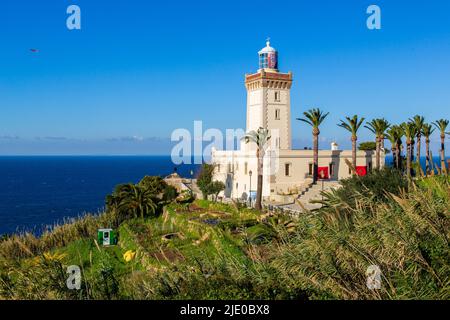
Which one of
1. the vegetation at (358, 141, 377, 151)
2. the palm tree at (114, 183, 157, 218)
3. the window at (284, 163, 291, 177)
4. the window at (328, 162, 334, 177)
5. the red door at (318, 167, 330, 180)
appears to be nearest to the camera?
the palm tree at (114, 183, 157, 218)

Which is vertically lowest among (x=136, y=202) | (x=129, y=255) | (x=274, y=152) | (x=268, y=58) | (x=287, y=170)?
(x=129, y=255)

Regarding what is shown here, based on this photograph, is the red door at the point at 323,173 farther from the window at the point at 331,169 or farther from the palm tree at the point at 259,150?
the palm tree at the point at 259,150

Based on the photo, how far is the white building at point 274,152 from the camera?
37031 millimetres

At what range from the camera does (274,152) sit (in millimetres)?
36531

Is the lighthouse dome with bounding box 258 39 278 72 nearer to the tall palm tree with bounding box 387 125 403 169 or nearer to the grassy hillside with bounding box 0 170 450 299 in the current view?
the tall palm tree with bounding box 387 125 403 169

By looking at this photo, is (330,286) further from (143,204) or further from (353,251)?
(143,204)

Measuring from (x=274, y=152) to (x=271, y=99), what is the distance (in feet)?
18.0

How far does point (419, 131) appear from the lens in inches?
1547

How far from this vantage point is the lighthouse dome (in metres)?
39.6

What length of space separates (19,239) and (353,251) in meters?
27.9

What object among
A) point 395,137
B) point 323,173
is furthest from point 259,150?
point 395,137

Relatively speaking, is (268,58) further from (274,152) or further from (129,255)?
(129,255)

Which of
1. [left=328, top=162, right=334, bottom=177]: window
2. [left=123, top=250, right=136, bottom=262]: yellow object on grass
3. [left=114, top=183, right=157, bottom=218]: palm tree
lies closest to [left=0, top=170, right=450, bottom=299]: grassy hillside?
[left=123, top=250, right=136, bottom=262]: yellow object on grass
